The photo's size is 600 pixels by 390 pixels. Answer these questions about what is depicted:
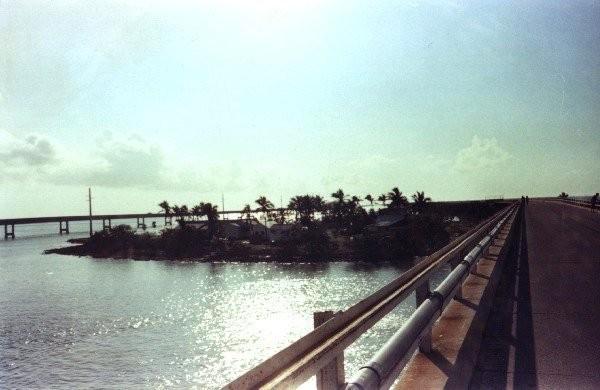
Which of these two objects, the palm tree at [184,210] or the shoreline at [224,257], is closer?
the shoreline at [224,257]

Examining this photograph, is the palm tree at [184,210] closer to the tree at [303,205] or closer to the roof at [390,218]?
the tree at [303,205]

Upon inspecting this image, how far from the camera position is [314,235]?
10175cm

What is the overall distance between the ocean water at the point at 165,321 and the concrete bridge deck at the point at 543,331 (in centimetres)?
2042

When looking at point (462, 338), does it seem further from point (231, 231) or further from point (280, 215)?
point (280, 215)

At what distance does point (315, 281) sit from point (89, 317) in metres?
31.4

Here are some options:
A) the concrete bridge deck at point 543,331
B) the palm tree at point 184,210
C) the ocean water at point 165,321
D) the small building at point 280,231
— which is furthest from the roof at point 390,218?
the concrete bridge deck at point 543,331

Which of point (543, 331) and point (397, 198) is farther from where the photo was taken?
point (397, 198)

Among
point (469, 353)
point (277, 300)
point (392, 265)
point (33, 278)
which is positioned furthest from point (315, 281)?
point (469, 353)

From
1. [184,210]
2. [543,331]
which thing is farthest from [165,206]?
[543,331]

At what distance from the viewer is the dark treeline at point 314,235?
95.2m

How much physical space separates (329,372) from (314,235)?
3921 inches

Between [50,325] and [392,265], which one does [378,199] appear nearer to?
[392,265]

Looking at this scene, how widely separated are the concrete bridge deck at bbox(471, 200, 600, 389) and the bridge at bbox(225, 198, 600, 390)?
0.04 feet

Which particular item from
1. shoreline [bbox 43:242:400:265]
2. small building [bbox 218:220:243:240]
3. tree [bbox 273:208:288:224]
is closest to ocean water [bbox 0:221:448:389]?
shoreline [bbox 43:242:400:265]
